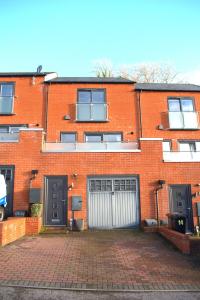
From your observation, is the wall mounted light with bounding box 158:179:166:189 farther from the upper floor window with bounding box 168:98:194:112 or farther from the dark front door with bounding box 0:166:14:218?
the upper floor window with bounding box 168:98:194:112

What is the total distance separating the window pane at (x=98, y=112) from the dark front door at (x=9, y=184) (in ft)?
23.5

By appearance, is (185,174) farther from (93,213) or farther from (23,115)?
(23,115)

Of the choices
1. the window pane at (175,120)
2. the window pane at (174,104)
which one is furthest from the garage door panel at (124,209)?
the window pane at (174,104)

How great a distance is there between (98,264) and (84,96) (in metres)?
13.1

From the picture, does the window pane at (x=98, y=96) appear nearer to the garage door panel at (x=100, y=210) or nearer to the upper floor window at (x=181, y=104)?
the upper floor window at (x=181, y=104)

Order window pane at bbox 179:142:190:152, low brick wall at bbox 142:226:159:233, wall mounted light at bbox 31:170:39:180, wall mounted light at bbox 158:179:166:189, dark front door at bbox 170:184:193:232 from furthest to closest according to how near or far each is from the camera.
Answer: window pane at bbox 179:142:190:152 < dark front door at bbox 170:184:193:232 < wall mounted light at bbox 158:179:166:189 < wall mounted light at bbox 31:170:39:180 < low brick wall at bbox 142:226:159:233

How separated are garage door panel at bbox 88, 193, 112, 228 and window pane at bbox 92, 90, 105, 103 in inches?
311

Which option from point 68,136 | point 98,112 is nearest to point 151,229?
point 68,136

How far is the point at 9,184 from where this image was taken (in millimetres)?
13047

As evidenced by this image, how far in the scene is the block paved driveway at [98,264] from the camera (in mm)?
6387

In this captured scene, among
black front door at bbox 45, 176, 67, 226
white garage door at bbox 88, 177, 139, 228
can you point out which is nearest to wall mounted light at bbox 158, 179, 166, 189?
white garage door at bbox 88, 177, 139, 228

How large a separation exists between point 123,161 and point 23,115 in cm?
827

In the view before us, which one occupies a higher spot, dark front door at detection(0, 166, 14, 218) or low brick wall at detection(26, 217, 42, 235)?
dark front door at detection(0, 166, 14, 218)

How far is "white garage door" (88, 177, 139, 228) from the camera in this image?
12.8 m
